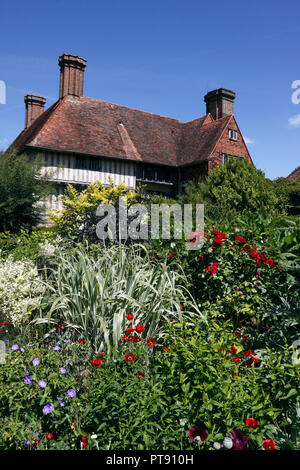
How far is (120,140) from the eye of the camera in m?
21.3

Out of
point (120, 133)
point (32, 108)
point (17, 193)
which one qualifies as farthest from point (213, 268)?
point (32, 108)

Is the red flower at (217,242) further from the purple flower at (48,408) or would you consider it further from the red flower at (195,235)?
the purple flower at (48,408)

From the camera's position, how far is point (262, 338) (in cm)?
336

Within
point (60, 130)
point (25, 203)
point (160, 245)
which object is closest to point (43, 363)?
point (160, 245)

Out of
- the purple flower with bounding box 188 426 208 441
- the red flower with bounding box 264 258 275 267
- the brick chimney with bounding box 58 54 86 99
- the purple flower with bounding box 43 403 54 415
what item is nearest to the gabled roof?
the brick chimney with bounding box 58 54 86 99

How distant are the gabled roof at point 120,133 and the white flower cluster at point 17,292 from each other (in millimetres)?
14405

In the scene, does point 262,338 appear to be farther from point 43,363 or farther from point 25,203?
point 25,203

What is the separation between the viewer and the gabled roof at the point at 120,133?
19266 millimetres

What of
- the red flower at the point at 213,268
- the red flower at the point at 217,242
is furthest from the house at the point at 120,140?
the red flower at the point at 213,268

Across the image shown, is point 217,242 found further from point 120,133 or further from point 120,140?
point 120,133

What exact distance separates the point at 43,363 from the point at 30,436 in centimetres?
55

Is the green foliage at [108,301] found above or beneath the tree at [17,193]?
beneath

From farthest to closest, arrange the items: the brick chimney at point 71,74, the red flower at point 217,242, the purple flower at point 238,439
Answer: the brick chimney at point 71,74 < the red flower at point 217,242 < the purple flower at point 238,439

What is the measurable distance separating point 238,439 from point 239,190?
15094mm
